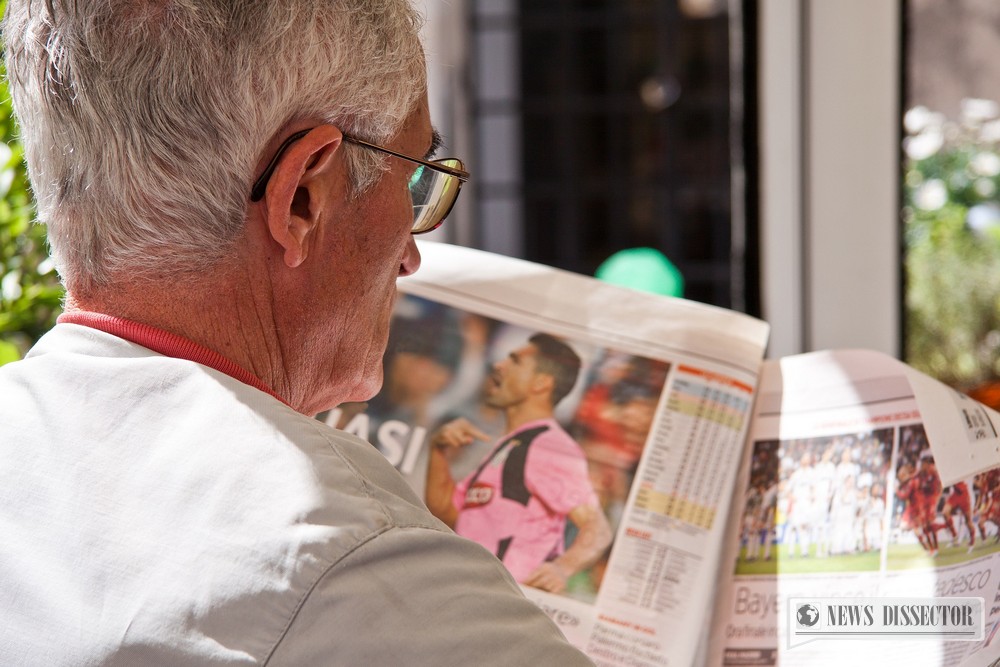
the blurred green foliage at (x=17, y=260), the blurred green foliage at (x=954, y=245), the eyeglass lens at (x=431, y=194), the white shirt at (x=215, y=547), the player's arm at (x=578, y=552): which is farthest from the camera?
the blurred green foliage at (x=954, y=245)

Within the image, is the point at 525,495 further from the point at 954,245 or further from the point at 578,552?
the point at 954,245

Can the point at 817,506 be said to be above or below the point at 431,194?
below

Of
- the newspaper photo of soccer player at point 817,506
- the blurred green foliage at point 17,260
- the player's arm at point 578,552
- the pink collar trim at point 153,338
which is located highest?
the blurred green foliage at point 17,260

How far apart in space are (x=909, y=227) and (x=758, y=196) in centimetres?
21

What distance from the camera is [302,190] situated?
20.0 inches

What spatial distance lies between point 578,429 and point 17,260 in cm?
57

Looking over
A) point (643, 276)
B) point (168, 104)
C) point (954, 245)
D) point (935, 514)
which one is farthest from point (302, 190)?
point (643, 276)

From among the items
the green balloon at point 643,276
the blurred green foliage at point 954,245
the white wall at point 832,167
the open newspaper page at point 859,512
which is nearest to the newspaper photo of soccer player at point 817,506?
the open newspaper page at point 859,512

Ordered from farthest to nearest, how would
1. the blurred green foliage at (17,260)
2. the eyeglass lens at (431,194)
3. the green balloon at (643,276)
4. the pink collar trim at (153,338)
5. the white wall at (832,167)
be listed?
the green balloon at (643,276) → the white wall at (832,167) → the blurred green foliage at (17,260) → the eyeglass lens at (431,194) → the pink collar trim at (153,338)

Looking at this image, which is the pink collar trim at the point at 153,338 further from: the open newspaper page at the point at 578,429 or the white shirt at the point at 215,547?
the open newspaper page at the point at 578,429

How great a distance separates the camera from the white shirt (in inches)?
14.2

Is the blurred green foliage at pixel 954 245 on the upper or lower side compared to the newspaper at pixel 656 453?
upper

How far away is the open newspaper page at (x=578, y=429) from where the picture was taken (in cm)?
68

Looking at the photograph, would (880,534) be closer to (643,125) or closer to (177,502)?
(177,502)
